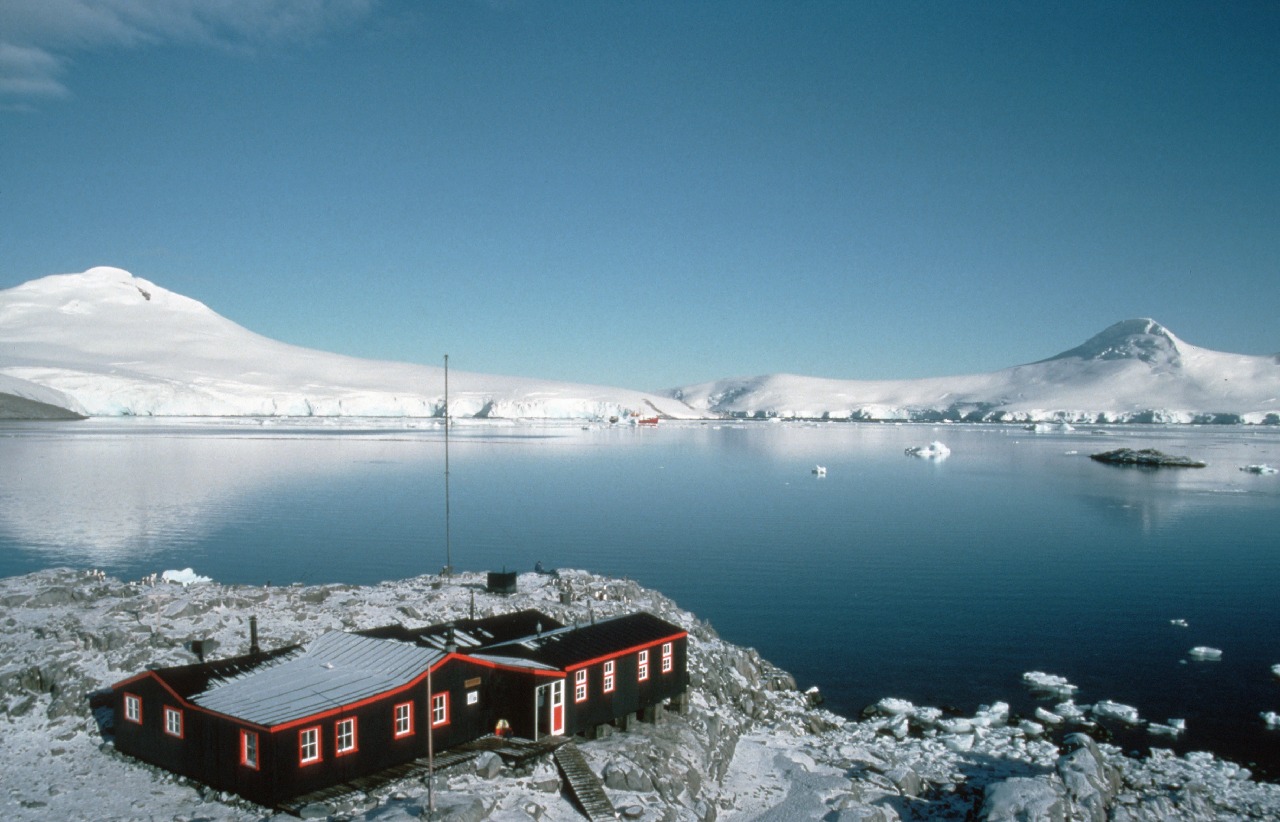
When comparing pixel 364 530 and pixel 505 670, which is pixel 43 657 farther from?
pixel 364 530

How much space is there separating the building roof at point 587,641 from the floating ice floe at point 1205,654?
46.6ft

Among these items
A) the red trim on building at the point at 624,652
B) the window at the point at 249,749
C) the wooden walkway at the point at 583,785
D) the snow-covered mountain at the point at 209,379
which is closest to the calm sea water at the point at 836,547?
the red trim on building at the point at 624,652

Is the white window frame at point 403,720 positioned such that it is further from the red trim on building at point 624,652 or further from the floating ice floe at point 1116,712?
the floating ice floe at point 1116,712

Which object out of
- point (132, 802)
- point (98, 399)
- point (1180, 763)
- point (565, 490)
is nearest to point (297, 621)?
point (132, 802)

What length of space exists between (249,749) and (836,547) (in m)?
26.9

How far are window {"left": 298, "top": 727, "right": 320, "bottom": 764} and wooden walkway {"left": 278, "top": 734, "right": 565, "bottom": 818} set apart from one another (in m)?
0.46

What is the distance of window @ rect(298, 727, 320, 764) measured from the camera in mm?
10891

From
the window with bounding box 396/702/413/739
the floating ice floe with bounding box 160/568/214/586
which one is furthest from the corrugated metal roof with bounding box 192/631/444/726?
the floating ice floe with bounding box 160/568/214/586

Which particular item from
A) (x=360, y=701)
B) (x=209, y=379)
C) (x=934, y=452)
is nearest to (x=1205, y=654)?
(x=360, y=701)

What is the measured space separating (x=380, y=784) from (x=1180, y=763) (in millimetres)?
13971

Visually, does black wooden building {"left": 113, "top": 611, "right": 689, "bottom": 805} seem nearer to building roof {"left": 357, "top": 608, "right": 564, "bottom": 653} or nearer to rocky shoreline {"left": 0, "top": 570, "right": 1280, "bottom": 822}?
building roof {"left": 357, "top": 608, "right": 564, "bottom": 653}

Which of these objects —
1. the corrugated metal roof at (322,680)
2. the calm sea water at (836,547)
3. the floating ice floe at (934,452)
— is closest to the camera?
the corrugated metal roof at (322,680)

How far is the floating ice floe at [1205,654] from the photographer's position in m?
21.2

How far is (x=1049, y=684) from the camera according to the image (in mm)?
19297
